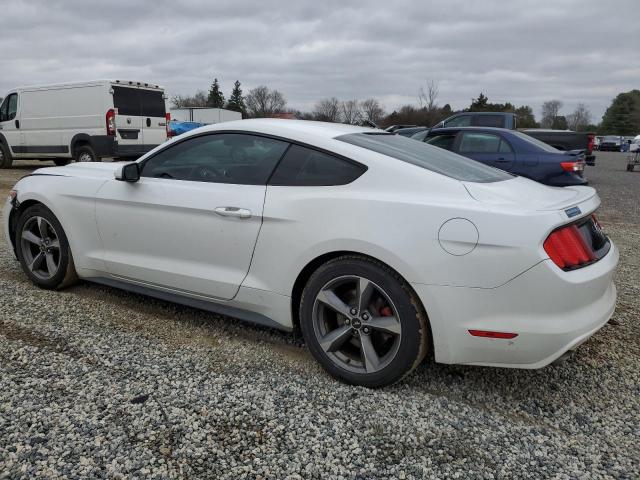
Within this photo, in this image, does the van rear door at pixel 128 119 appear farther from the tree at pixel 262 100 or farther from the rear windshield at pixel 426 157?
the tree at pixel 262 100

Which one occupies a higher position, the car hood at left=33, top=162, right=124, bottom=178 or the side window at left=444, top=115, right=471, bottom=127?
the car hood at left=33, top=162, right=124, bottom=178

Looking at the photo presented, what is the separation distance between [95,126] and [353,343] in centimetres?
1142

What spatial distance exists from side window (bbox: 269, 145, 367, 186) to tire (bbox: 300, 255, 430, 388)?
460 mm

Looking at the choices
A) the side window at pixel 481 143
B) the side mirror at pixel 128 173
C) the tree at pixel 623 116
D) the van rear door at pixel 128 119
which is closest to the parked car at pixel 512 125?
the side window at pixel 481 143

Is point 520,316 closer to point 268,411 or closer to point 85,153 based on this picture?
point 268,411

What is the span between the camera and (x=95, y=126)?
40.9ft

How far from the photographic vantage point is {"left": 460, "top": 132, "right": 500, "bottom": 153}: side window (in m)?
9.00

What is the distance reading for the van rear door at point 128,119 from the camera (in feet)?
40.7

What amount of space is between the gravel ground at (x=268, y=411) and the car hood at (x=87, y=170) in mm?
1046

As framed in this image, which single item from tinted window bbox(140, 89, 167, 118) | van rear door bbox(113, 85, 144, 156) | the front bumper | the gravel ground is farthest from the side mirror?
tinted window bbox(140, 89, 167, 118)

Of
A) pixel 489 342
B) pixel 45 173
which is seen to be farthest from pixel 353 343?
pixel 45 173

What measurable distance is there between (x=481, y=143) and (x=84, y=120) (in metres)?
9.04

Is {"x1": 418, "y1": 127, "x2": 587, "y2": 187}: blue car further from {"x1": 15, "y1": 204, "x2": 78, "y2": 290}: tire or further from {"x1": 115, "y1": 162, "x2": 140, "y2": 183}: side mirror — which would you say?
{"x1": 15, "y1": 204, "x2": 78, "y2": 290}: tire

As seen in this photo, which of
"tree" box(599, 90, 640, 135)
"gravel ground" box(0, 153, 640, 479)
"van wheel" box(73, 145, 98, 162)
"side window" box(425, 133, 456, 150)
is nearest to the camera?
"gravel ground" box(0, 153, 640, 479)
